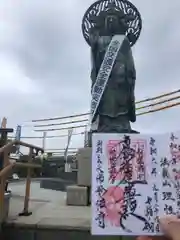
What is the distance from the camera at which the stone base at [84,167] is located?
16.6 feet

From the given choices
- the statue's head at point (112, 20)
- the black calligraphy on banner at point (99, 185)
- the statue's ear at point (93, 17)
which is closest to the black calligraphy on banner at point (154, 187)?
the black calligraphy on banner at point (99, 185)

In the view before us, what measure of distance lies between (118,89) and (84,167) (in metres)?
1.46

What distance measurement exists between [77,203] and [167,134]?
11.4 ft

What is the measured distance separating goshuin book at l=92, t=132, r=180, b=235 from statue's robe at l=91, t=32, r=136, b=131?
12.8 ft

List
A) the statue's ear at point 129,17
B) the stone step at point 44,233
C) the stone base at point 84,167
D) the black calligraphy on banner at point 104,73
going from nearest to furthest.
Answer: the stone step at point 44,233, the stone base at point 84,167, the black calligraphy on banner at point 104,73, the statue's ear at point 129,17

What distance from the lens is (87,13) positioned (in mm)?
5938

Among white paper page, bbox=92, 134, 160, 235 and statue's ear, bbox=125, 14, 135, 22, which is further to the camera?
statue's ear, bbox=125, 14, 135, 22

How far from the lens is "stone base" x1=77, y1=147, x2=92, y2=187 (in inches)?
199

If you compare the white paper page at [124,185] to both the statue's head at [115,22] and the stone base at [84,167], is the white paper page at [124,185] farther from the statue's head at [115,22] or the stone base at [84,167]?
the statue's head at [115,22]

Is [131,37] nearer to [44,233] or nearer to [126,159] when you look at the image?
[44,233]

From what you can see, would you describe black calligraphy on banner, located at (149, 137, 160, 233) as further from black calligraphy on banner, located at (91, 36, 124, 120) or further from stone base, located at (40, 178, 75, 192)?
stone base, located at (40, 178, 75, 192)

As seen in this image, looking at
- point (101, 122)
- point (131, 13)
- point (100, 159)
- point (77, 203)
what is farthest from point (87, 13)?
point (100, 159)

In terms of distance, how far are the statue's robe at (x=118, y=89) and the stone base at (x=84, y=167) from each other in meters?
0.68

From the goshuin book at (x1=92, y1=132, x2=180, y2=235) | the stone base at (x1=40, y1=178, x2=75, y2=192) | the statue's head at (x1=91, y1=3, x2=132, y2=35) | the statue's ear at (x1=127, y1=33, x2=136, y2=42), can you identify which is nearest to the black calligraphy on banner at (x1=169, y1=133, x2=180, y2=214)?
the goshuin book at (x1=92, y1=132, x2=180, y2=235)
